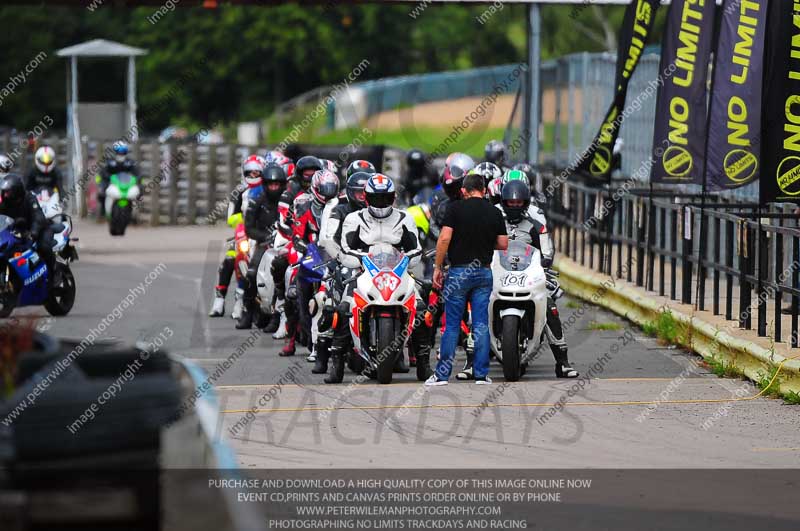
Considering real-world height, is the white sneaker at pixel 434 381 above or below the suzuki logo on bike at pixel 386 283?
below

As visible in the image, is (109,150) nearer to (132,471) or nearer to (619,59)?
(619,59)

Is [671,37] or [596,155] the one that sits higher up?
[671,37]

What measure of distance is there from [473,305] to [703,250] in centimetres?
380

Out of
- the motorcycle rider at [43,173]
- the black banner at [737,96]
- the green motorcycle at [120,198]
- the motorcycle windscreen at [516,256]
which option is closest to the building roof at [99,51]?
the green motorcycle at [120,198]

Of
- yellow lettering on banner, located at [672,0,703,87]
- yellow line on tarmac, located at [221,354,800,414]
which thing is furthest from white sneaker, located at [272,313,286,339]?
yellow line on tarmac, located at [221,354,800,414]

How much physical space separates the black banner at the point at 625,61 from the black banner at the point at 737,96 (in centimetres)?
309

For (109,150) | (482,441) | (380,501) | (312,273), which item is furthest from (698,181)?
(109,150)

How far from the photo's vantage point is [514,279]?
14102 mm

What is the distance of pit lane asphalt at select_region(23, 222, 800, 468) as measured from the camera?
1075 cm

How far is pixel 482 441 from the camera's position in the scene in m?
11.3

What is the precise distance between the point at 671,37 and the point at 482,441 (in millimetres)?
→ 8144

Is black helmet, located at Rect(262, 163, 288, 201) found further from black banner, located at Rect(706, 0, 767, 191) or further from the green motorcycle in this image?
the green motorcycle

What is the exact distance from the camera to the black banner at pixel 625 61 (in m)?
19.7

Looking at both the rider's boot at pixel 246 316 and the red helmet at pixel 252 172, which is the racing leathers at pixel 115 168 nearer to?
the red helmet at pixel 252 172
